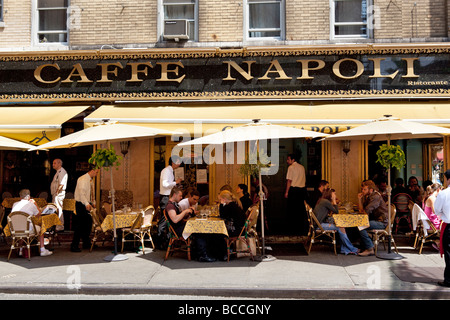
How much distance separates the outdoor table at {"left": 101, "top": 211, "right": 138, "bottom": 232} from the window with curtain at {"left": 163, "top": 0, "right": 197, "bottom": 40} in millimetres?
5269

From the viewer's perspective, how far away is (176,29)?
11.3 metres

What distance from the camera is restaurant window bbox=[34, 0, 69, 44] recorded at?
12.0m

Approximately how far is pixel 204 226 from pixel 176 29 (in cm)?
561

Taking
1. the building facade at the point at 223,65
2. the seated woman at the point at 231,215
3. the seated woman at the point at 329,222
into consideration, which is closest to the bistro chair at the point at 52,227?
the building facade at the point at 223,65

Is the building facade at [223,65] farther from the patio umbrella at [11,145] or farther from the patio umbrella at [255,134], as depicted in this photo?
the patio umbrella at [255,134]

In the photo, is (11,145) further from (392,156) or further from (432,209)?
(432,209)

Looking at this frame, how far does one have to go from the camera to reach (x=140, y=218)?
9.14 metres

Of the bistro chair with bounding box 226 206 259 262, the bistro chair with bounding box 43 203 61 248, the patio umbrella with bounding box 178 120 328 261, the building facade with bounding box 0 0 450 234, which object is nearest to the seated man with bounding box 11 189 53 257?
the bistro chair with bounding box 43 203 61 248

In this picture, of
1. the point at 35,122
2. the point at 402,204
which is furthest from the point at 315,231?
the point at 35,122

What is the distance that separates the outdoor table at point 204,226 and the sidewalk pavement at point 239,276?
1.96ft

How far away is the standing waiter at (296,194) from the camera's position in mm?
11211

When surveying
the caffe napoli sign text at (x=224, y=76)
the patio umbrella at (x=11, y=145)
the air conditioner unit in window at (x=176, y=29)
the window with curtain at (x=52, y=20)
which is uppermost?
the window with curtain at (x=52, y=20)

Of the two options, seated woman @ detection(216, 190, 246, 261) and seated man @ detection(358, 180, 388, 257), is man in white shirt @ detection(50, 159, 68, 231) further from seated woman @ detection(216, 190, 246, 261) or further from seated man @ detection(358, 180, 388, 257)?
seated man @ detection(358, 180, 388, 257)

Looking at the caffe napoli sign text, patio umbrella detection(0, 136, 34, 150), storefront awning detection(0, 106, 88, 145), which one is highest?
the caffe napoli sign text
